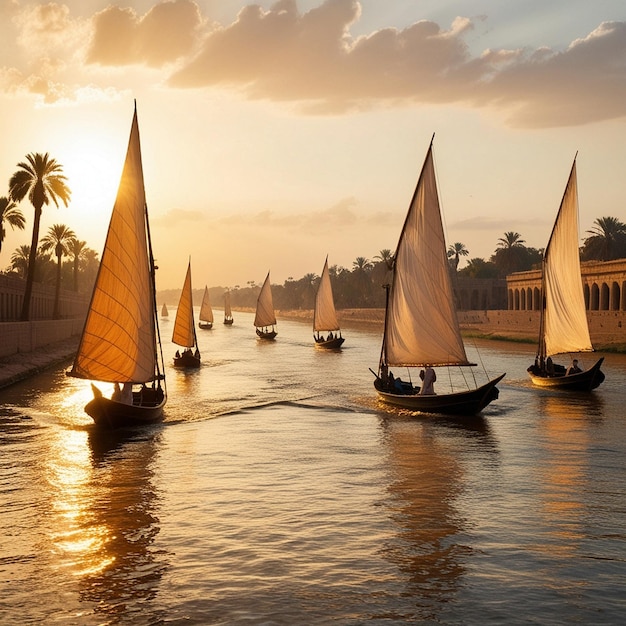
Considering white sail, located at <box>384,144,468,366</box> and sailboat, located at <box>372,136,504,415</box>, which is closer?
sailboat, located at <box>372,136,504,415</box>

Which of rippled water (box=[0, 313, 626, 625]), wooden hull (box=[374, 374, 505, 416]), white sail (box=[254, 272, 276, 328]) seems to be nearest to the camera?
rippled water (box=[0, 313, 626, 625])

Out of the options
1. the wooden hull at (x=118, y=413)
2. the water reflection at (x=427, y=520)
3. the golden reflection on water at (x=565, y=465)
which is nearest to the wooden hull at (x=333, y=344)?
the golden reflection on water at (x=565, y=465)

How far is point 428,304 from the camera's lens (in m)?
33.2

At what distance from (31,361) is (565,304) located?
33.8 m

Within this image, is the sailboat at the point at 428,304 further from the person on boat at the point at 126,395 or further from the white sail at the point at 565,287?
the white sail at the point at 565,287

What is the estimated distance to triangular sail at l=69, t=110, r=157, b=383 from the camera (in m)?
26.6

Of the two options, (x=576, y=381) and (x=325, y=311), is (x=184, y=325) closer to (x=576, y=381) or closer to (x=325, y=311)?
(x=325, y=311)

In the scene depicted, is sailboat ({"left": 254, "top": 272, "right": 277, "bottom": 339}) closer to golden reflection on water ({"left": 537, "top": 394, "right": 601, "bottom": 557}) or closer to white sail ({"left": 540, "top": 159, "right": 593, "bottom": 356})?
white sail ({"left": 540, "top": 159, "right": 593, "bottom": 356})

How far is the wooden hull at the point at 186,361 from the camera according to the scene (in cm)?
6153

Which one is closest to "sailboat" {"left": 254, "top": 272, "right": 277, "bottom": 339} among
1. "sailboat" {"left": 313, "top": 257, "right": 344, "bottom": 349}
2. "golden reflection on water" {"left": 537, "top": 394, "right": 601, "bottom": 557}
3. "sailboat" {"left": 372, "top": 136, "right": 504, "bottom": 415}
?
"sailboat" {"left": 313, "top": 257, "right": 344, "bottom": 349}

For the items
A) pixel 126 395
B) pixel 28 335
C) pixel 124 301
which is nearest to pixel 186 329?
pixel 28 335

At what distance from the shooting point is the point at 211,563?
13.6 meters

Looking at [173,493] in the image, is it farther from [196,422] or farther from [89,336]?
[196,422]

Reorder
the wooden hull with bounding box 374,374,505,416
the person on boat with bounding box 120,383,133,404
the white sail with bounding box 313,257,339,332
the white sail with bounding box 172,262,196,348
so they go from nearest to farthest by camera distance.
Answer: the person on boat with bounding box 120,383,133,404 < the wooden hull with bounding box 374,374,505,416 < the white sail with bounding box 172,262,196,348 < the white sail with bounding box 313,257,339,332
